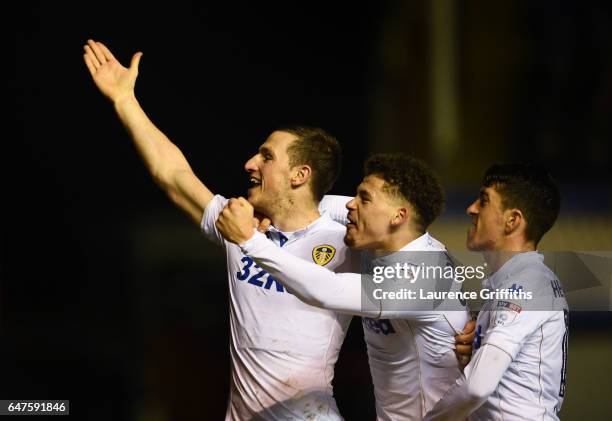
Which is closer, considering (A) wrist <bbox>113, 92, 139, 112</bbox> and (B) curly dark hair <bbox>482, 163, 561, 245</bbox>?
(B) curly dark hair <bbox>482, 163, 561, 245</bbox>

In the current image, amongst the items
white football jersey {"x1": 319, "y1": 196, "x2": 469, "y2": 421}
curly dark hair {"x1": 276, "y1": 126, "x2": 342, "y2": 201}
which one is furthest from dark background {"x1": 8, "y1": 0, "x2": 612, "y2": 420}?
white football jersey {"x1": 319, "y1": 196, "x2": 469, "y2": 421}

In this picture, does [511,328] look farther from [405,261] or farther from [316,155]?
[316,155]

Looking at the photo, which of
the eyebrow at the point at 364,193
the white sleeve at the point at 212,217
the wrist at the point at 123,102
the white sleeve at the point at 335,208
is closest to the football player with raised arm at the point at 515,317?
the eyebrow at the point at 364,193

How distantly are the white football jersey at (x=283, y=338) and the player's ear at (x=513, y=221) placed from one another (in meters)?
0.75

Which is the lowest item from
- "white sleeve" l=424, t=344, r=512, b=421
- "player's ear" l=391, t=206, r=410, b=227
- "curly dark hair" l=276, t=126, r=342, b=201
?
"white sleeve" l=424, t=344, r=512, b=421

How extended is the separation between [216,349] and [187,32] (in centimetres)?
312

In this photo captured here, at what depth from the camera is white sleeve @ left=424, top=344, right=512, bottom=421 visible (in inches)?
146

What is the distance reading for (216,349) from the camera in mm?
7242

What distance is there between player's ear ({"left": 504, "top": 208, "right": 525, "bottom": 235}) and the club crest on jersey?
0.79 metres

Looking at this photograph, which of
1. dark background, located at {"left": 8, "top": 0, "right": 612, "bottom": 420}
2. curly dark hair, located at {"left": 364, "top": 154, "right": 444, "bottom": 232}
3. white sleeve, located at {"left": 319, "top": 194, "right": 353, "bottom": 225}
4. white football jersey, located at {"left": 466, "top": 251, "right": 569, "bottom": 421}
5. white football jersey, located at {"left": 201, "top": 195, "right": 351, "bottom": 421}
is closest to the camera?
white football jersey, located at {"left": 466, "top": 251, "right": 569, "bottom": 421}

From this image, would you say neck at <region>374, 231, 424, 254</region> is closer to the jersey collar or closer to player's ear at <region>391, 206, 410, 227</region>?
player's ear at <region>391, 206, 410, 227</region>

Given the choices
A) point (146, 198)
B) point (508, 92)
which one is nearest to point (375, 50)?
point (508, 92)

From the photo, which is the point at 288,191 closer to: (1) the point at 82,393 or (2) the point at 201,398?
(2) the point at 201,398

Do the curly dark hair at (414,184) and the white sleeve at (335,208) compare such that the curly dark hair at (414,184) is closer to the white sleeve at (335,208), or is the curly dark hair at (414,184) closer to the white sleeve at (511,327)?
the white sleeve at (335,208)
